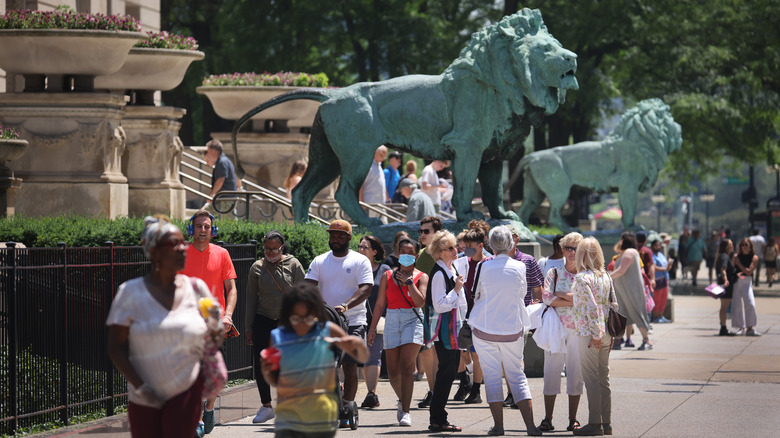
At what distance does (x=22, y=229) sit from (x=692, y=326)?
14.7 meters

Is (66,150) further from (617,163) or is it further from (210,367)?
(617,163)

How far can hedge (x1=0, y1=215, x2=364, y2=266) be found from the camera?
11.9 metres

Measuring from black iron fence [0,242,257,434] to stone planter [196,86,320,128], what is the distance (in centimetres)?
1056

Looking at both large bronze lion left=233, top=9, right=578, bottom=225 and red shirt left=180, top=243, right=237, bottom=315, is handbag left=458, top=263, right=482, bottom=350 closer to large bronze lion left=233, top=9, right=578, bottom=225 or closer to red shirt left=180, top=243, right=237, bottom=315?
red shirt left=180, top=243, right=237, bottom=315

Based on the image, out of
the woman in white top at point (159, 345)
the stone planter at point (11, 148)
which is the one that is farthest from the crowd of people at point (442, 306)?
the stone planter at point (11, 148)

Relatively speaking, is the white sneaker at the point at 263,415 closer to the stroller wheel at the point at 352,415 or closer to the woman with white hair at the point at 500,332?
the stroller wheel at the point at 352,415

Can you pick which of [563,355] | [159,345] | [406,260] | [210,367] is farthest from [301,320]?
[563,355]

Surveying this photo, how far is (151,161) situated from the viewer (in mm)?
18047

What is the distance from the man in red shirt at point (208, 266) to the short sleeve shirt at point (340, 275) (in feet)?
3.18

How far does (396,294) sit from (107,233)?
305 centimetres

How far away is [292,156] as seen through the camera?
882 inches

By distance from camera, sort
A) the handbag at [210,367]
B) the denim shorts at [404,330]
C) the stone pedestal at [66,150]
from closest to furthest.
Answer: the handbag at [210,367] < the denim shorts at [404,330] < the stone pedestal at [66,150]

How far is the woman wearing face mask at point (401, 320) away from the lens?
36.1ft

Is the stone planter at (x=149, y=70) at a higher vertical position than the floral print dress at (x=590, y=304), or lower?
higher
